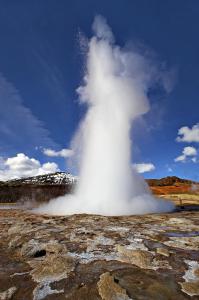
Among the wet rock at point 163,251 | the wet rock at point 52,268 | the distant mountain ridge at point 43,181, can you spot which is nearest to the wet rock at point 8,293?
the wet rock at point 52,268

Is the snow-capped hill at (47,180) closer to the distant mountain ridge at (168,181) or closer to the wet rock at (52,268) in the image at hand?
the distant mountain ridge at (168,181)

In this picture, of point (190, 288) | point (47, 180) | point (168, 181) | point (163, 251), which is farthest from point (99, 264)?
point (47, 180)

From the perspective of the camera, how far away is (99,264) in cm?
695

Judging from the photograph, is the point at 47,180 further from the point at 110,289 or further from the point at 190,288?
the point at 190,288

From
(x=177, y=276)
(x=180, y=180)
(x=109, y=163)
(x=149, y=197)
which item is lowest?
(x=177, y=276)

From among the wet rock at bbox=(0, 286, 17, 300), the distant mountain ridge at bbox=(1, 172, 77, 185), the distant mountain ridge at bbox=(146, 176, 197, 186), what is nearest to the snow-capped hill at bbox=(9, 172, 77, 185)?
the distant mountain ridge at bbox=(1, 172, 77, 185)

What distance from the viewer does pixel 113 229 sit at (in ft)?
37.5

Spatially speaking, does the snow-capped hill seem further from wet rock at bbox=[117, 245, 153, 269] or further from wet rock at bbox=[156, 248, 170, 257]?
wet rock at bbox=[117, 245, 153, 269]

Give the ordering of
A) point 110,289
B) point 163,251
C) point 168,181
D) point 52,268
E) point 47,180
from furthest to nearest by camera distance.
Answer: point 47,180 < point 168,181 < point 163,251 < point 52,268 < point 110,289

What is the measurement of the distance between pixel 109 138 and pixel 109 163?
280 cm

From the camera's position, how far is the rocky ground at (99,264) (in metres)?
5.38

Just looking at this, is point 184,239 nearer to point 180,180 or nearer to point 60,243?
point 60,243

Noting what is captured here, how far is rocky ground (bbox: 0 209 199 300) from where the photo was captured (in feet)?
17.6

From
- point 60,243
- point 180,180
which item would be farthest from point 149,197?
point 180,180
